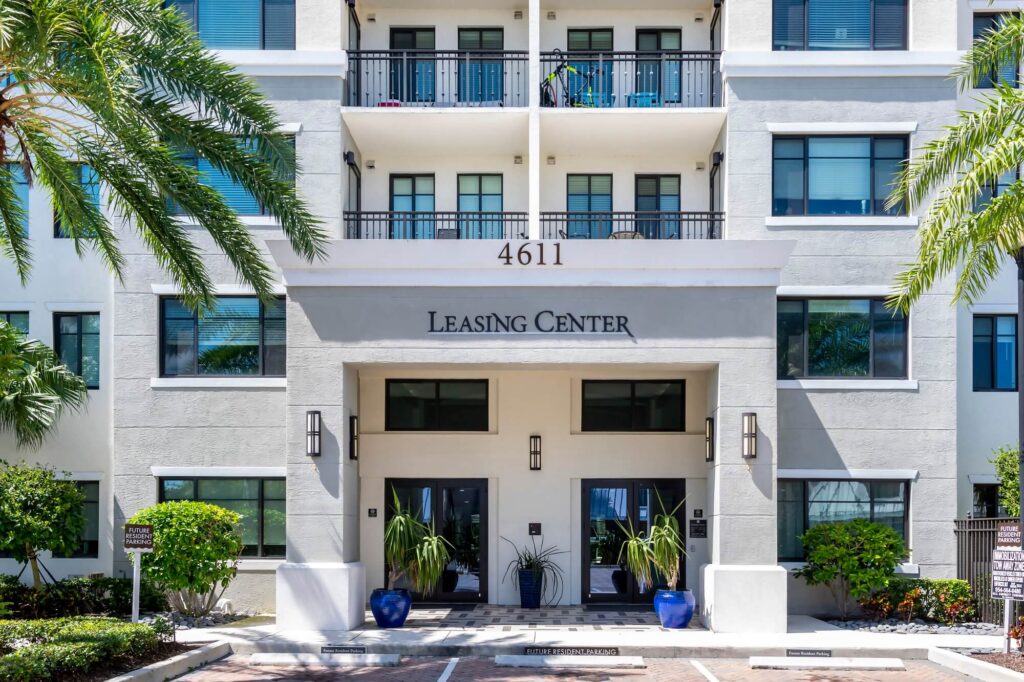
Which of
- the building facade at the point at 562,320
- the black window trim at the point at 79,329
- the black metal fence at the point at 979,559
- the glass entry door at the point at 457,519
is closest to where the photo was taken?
the building facade at the point at 562,320

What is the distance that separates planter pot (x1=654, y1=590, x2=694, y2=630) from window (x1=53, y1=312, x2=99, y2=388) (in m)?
11.4

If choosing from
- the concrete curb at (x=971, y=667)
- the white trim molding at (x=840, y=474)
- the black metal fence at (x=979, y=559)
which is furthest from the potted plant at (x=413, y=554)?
the black metal fence at (x=979, y=559)

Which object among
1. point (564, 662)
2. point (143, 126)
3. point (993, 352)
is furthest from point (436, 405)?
point (993, 352)

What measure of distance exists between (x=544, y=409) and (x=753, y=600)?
18.5 feet

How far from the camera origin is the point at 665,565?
1927 cm

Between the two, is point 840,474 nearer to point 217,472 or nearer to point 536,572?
point 536,572

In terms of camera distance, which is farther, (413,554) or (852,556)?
(413,554)

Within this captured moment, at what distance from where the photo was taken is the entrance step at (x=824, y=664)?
15.7m

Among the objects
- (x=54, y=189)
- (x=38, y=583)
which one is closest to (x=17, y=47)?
(x=54, y=189)

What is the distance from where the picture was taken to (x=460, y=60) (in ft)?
73.1

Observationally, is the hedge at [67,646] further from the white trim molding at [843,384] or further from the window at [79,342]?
the white trim molding at [843,384]

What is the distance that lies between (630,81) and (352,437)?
900 cm

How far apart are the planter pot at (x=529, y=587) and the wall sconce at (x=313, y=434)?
16.3 feet

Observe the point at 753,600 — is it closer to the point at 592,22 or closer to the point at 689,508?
the point at 689,508
